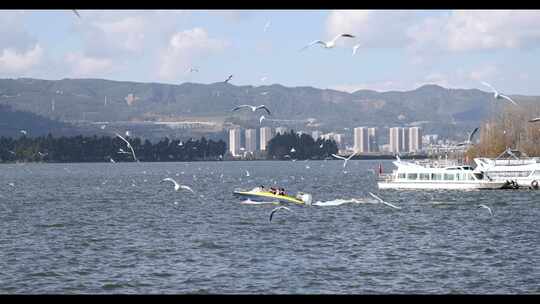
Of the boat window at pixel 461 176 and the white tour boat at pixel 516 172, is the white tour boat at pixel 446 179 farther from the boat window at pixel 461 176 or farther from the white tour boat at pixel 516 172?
the white tour boat at pixel 516 172

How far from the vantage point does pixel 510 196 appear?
94125 millimetres

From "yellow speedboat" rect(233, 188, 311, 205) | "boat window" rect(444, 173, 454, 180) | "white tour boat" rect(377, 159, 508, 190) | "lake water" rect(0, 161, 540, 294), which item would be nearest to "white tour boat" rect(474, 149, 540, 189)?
"white tour boat" rect(377, 159, 508, 190)

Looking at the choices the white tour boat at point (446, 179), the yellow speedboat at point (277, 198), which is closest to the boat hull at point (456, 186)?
the white tour boat at point (446, 179)

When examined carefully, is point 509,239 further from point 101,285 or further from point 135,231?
point 101,285

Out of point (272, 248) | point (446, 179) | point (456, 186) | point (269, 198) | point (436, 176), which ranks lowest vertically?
point (272, 248)

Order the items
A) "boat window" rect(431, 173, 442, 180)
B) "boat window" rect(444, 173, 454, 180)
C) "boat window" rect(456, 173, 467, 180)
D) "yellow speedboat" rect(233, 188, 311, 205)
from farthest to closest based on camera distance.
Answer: "boat window" rect(431, 173, 442, 180), "boat window" rect(444, 173, 454, 180), "boat window" rect(456, 173, 467, 180), "yellow speedboat" rect(233, 188, 311, 205)

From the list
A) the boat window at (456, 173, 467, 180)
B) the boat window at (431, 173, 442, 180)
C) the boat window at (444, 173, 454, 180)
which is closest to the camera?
the boat window at (456, 173, 467, 180)

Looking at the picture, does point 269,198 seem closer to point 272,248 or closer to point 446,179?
point 446,179

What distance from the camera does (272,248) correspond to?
150ft

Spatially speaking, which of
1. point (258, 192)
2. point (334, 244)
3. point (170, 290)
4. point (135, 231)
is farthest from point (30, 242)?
point (258, 192)

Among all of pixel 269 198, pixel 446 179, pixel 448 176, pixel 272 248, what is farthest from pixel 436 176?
pixel 272 248

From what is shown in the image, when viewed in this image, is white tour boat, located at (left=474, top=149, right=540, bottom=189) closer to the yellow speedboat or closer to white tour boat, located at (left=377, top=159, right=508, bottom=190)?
white tour boat, located at (left=377, top=159, right=508, bottom=190)

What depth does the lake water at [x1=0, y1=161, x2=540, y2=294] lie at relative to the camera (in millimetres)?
32875
